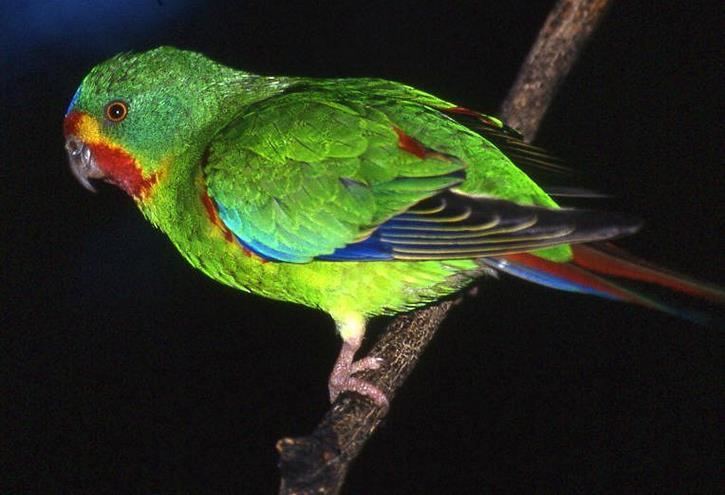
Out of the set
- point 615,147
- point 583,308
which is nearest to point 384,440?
point 583,308

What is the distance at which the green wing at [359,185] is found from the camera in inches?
108

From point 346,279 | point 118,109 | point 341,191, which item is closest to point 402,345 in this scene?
point 346,279

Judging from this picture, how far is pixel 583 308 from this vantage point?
225 inches

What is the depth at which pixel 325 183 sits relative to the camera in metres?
2.83

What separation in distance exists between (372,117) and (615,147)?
12.4 feet

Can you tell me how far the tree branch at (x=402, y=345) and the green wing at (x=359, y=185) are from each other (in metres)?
0.57

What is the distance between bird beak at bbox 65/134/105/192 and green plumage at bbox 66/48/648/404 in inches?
1.2

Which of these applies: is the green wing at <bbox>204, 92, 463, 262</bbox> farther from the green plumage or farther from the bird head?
the bird head

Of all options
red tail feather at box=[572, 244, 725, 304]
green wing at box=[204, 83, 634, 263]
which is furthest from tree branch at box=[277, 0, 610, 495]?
red tail feather at box=[572, 244, 725, 304]

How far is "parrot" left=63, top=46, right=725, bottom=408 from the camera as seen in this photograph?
2.64 meters

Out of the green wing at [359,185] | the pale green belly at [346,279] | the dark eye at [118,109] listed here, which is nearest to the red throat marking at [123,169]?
the dark eye at [118,109]

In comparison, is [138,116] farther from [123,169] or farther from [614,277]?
[614,277]

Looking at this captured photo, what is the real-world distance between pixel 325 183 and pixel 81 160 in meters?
1.24

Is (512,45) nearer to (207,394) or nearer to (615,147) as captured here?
(615,147)
